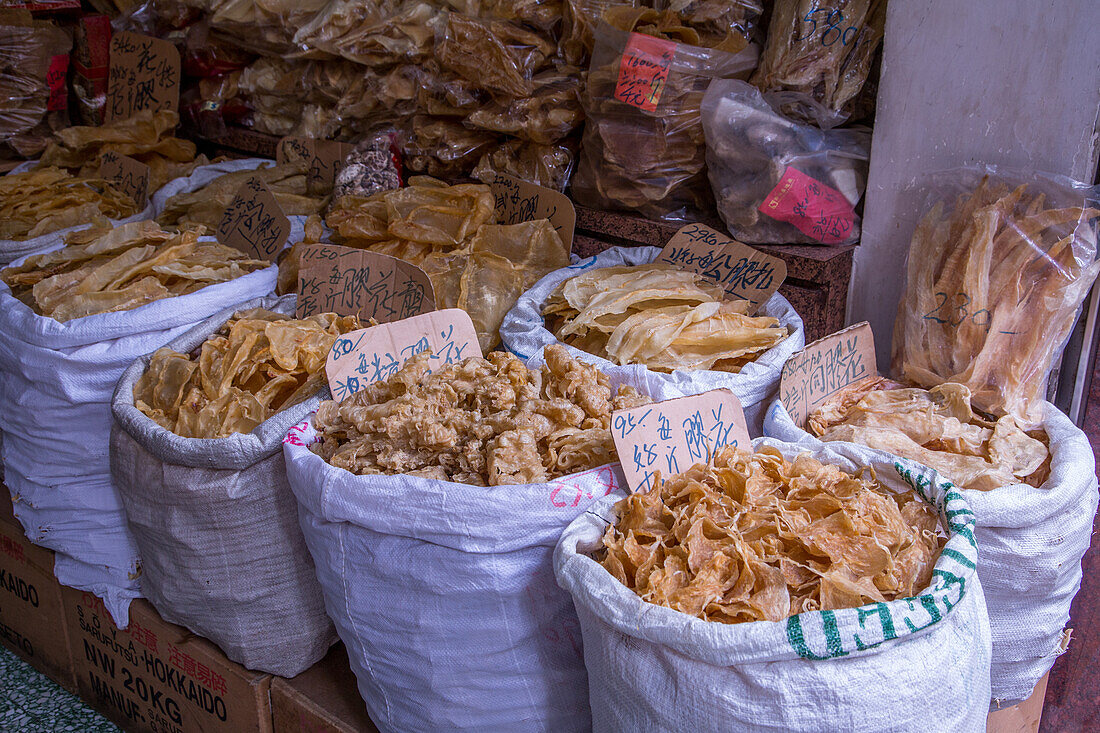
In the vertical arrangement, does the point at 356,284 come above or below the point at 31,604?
above

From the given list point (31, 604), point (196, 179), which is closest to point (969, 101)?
point (196, 179)

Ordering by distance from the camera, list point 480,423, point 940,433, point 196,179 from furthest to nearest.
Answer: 1. point 196,179
2. point 940,433
3. point 480,423

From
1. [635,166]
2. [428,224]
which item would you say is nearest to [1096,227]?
[635,166]

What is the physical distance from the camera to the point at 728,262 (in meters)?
1.72

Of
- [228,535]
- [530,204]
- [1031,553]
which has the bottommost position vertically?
[228,535]

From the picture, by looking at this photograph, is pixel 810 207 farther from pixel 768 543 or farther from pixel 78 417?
pixel 78 417

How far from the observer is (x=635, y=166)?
1862 millimetres

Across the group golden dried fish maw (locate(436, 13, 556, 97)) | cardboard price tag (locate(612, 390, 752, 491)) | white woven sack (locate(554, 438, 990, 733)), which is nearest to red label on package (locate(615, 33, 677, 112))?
golden dried fish maw (locate(436, 13, 556, 97))

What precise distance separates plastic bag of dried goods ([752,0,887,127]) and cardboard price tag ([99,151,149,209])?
188 centimetres

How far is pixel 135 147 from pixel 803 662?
8.74 feet

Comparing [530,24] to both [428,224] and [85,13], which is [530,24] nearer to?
[428,224]

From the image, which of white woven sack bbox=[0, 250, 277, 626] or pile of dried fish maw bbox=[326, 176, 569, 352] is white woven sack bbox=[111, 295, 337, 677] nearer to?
white woven sack bbox=[0, 250, 277, 626]

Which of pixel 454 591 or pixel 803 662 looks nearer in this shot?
pixel 803 662

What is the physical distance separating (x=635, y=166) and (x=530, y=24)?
20.5 inches
